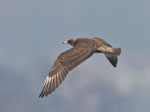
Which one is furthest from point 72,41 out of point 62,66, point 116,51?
point 62,66

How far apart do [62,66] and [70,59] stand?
480 mm

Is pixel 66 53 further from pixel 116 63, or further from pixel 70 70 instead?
pixel 116 63

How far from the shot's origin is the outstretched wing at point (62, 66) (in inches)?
650

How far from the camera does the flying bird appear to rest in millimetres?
16594

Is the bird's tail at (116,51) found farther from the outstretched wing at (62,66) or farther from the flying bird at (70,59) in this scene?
the outstretched wing at (62,66)

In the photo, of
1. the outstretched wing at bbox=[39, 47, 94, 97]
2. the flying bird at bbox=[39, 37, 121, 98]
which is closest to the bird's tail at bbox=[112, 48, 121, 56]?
the flying bird at bbox=[39, 37, 121, 98]

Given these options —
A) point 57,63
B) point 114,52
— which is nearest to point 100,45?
point 114,52

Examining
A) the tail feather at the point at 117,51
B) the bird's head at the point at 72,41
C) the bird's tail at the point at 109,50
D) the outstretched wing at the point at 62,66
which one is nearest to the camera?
the outstretched wing at the point at 62,66

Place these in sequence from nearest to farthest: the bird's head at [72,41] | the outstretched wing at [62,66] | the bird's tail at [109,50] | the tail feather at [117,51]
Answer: the outstretched wing at [62,66], the tail feather at [117,51], the bird's tail at [109,50], the bird's head at [72,41]

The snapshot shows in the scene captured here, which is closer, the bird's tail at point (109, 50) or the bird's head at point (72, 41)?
the bird's tail at point (109, 50)

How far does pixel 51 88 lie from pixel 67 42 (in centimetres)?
572

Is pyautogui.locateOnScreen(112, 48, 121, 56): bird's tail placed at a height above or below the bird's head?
above

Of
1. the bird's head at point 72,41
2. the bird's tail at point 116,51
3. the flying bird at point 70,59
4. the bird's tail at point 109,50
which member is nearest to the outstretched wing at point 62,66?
the flying bird at point 70,59

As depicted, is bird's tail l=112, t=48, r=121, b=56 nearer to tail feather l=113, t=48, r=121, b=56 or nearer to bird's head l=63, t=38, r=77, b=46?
tail feather l=113, t=48, r=121, b=56
